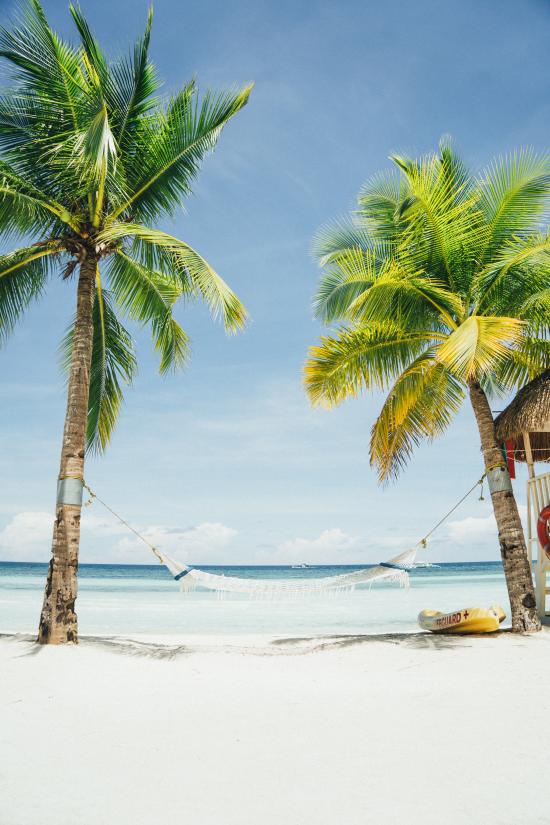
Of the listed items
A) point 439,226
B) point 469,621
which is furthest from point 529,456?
point 439,226

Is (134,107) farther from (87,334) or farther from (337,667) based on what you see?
(337,667)

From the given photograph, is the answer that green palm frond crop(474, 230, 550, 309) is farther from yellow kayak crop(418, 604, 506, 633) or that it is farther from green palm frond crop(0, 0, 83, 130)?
green palm frond crop(0, 0, 83, 130)

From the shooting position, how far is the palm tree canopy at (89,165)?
175 inches

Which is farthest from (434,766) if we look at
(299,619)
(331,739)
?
(299,619)

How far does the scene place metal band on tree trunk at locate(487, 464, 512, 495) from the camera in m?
4.95

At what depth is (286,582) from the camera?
5016 millimetres

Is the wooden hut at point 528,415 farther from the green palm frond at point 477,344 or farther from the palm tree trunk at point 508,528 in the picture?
→ the green palm frond at point 477,344

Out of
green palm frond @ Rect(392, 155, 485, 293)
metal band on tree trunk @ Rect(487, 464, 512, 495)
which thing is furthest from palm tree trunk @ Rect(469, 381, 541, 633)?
green palm frond @ Rect(392, 155, 485, 293)

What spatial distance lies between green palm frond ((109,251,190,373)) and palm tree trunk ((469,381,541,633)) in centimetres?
275

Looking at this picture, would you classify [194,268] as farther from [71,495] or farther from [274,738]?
[274,738]

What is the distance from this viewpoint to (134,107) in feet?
15.9

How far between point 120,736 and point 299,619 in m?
8.70

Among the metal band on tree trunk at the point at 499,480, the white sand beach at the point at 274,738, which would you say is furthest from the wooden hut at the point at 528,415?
the white sand beach at the point at 274,738

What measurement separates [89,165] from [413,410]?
3399 mm
